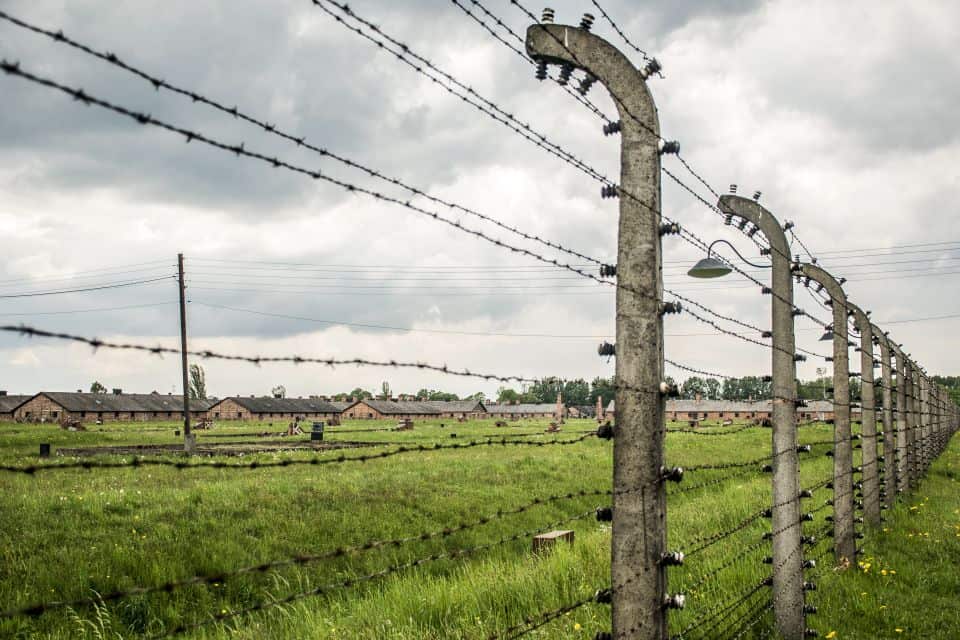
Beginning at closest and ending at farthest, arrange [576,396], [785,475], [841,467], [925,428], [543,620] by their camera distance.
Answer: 1. [543,620]
2. [785,475]
3. [841,467]
4. [925,428]
5. [576,396]

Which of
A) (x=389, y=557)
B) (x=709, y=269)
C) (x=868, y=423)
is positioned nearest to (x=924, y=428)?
(x=868, y=423)

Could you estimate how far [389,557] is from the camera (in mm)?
16219

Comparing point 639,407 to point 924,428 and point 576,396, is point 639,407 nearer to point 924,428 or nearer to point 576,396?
point 924,428

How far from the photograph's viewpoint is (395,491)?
2080 cm

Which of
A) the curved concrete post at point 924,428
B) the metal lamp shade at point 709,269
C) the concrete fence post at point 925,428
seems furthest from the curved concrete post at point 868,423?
the concrete fence post at point 925,428

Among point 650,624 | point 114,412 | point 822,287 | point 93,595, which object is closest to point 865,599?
point 822,287

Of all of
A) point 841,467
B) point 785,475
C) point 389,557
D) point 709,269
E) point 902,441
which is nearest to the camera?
point 785,475

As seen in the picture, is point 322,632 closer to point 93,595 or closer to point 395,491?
point 93,595

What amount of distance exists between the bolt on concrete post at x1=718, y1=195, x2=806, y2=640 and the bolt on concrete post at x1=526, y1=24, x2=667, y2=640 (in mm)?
3534

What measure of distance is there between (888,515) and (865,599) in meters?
6.18

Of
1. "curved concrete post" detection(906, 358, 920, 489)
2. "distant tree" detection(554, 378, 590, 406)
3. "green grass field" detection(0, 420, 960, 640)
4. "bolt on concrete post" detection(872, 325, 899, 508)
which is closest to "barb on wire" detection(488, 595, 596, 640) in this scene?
"green grass field" detection(0, 420, 960, 640)

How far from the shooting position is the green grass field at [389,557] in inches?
348

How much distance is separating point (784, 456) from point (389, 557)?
10665 millimetres

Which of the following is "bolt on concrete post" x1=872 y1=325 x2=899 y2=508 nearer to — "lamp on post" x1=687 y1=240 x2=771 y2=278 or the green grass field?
the green grass field
